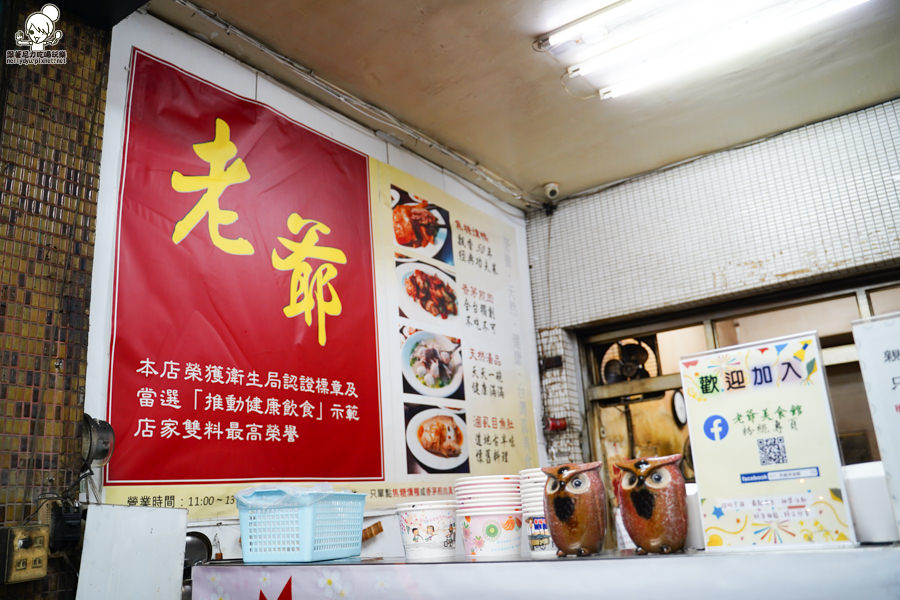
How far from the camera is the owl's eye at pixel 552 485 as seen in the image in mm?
1568

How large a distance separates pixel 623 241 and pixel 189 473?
127 inches

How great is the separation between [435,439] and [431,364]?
1.37 feet

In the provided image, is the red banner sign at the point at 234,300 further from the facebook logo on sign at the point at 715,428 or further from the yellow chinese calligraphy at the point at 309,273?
the facebook logo on sign at the point at 715,428

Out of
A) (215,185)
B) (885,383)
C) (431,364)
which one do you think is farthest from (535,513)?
(431,364)

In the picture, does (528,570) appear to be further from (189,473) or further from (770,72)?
(770,72)

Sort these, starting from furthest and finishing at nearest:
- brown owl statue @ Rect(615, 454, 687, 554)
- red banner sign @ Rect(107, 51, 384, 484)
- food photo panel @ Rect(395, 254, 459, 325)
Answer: food photo panel @ Rect(395, 254, 459, 325)
red banner sign @ Rect(107, 51, 384, 484)
brown owl statue @ Rect(615, 454, 687, 554)

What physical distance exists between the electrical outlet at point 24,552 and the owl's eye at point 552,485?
1.47 m

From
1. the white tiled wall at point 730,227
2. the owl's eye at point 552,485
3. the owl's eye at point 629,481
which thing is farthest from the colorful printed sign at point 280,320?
the owl's eye at point 629,481

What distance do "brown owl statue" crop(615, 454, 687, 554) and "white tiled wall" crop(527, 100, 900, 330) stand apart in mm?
3051

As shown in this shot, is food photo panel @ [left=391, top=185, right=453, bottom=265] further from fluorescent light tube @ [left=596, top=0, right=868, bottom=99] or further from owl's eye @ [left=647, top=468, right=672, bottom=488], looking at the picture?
owl's eye @ [left=647, top=468, right=672, bottom=488]

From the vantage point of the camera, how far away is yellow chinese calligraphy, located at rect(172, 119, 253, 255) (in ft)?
9.12

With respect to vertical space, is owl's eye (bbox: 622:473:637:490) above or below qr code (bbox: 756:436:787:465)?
below

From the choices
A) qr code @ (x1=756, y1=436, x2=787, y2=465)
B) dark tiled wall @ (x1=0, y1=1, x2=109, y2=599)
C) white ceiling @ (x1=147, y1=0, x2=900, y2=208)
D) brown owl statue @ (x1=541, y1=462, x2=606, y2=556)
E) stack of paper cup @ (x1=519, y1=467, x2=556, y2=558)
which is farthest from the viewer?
white ceiling @ (x1=147, y1=0, x2=900, y2=208)

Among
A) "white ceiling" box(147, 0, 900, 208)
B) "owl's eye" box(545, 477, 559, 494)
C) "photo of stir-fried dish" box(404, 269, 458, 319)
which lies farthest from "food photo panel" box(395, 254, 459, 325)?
"owl's eye" box(545, 477, 559, 494)
